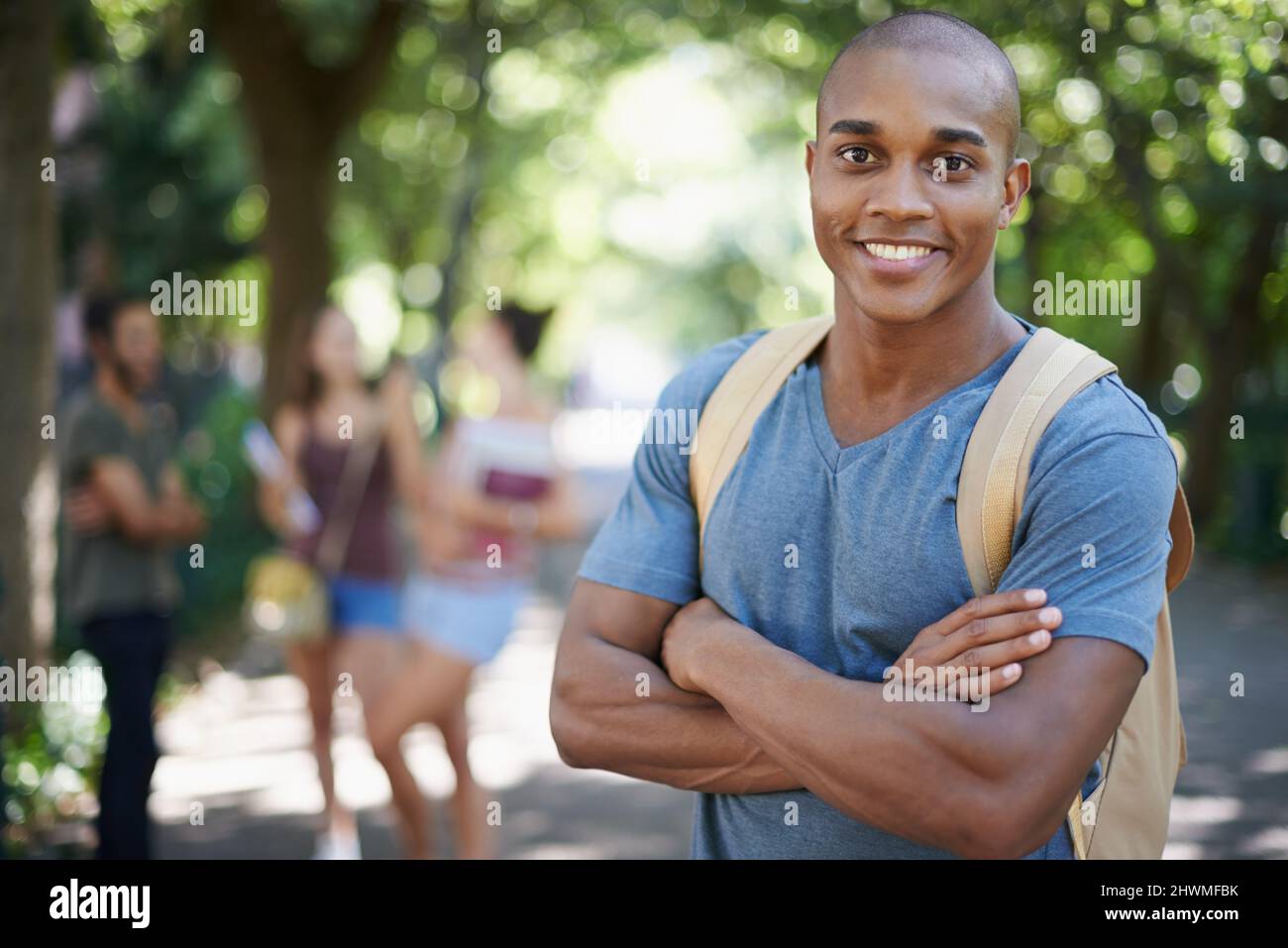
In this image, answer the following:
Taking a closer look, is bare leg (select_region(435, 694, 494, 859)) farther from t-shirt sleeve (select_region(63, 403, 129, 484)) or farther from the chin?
the chin

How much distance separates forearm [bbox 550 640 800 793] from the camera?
2467mm

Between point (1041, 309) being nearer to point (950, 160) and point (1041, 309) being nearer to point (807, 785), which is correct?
point (950, 160)

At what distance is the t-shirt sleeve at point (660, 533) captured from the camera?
2600 mm

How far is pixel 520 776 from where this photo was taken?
8352 millimetres

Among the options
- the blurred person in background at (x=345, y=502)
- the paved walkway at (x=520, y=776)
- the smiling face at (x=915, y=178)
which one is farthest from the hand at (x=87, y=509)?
the smiling face at (x=915, y=178)

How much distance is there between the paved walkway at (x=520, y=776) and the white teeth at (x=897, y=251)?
4513 mm

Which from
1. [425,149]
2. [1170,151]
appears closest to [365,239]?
[425,149]

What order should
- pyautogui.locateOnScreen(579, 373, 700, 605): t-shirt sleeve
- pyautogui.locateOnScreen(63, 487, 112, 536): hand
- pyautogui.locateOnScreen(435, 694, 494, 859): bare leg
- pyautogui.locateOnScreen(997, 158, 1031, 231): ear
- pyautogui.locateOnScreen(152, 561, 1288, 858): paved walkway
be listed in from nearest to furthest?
pyautogui.locateOnScreen(997, 158, 1031, 231): ear < pyautogui.locateOnScreen(579, 373, 700, 605): t-shirt sleeve < pyautogui.locateOnScreen(63, 487, 112, 536): hand < pyautogui.locateOnScreen(435, 694, 494, 859): bare leg < pyautogui.locateOnScreen(152, 561, 1288, 858): paved walkway

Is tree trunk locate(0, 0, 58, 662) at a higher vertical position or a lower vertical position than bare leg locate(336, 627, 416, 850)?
higher

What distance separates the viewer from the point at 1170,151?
7.71m

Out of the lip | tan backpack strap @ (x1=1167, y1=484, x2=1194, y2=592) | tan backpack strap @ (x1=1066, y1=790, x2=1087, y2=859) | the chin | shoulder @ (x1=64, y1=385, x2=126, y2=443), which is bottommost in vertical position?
tan backpack strap @ (x1=1066, y1=790, x2=1087, y2=859)

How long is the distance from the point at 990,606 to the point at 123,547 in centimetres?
446

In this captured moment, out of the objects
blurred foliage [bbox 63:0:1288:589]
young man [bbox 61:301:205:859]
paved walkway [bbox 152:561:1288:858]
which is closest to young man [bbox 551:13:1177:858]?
blurred foliage [bbox 63:0:1288:589]
